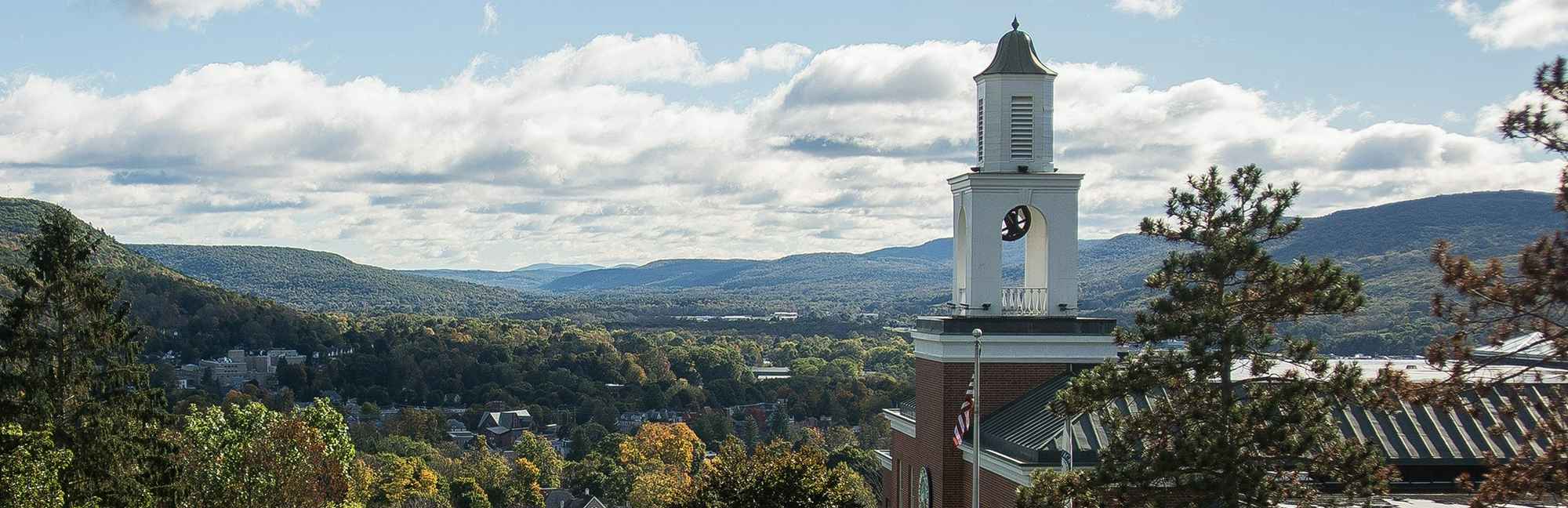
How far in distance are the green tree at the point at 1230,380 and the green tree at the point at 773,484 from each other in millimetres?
13359

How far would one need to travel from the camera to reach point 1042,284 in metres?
25.6

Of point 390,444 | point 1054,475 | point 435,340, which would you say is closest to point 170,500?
point 1054,475

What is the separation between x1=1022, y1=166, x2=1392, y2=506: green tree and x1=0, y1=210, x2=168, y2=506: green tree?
1613 cm

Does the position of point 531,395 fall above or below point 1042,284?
below

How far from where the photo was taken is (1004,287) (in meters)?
25.0

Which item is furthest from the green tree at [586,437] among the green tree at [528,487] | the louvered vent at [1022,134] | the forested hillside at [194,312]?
the louvered vent at [1022,134]

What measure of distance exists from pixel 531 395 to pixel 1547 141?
514ft

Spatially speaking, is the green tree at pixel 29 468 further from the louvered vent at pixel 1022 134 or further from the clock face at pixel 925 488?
the louvered vent at pixel 1022 134

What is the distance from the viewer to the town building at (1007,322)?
22.7 metres

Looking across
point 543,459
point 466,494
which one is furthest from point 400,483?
point 543,459

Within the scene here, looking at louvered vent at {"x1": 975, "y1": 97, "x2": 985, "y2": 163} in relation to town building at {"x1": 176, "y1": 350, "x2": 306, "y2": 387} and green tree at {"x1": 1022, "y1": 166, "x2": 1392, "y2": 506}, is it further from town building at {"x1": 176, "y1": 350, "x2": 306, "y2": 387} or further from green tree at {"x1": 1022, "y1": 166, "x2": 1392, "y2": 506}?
town building at {"x1": 176, "y1": 350, "x2": 306, "y2": 387}

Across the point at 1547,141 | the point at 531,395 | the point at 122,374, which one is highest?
the point at 1547,141

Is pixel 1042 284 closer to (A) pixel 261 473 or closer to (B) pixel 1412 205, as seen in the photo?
(A) pixel 261 473

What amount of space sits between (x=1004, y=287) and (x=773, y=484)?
7501mm
